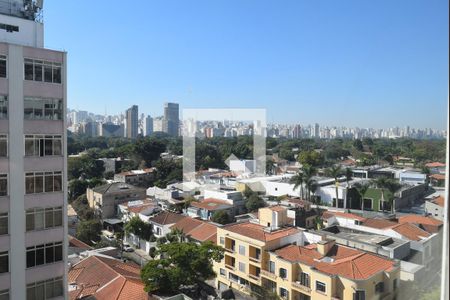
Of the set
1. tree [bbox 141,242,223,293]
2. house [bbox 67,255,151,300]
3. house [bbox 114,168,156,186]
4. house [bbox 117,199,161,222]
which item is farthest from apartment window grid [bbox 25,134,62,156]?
house [bbox 114,168,156,186]

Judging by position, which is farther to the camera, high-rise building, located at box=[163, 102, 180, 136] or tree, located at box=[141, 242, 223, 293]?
high-rise building, located at box=[163, 102, 180, 136]

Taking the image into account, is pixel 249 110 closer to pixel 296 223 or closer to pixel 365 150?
pixel 296 223

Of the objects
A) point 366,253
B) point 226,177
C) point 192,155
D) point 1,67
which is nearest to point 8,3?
point 1,67

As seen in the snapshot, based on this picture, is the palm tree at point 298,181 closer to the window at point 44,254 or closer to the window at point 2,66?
the window at point 44,254

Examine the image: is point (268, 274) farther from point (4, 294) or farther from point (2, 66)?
point (2, 66)

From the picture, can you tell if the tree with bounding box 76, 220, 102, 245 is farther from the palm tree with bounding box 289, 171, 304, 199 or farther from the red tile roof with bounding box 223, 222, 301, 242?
the palm tree with bounding box 289, 171, 304, 199

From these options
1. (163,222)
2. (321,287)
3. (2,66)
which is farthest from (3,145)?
(163,222)
